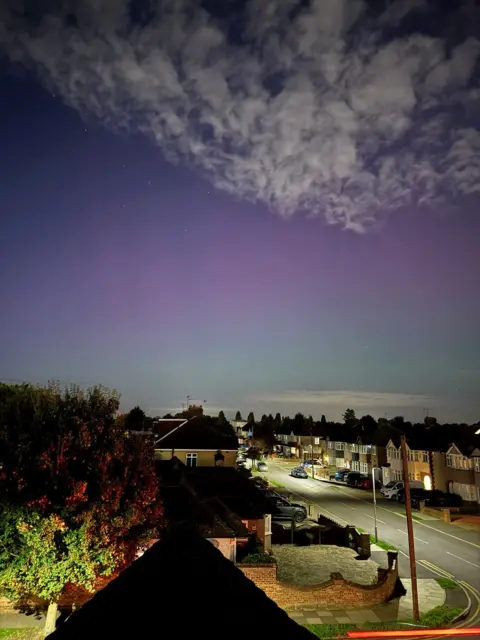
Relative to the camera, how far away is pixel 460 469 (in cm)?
5631

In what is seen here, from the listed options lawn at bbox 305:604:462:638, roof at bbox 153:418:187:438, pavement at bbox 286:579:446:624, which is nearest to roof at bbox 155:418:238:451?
roof at bbox 153:418:187:438

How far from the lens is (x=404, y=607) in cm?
2131

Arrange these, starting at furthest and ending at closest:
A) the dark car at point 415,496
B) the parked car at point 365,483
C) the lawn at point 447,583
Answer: the parked car at point 365,483
the dark car at point 415,496
the lawn at point 447,583


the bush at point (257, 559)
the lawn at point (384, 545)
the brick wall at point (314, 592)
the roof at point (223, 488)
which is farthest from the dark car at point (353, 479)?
the bush at point (257, 559)

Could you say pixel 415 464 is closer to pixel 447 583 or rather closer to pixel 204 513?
pixel 447 583

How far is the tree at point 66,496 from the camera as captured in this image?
16.5 m

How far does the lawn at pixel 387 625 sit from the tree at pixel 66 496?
7.79 meters

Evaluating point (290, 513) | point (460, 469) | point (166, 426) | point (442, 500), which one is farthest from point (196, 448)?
point (460, 469)

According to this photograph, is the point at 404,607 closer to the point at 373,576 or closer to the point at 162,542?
the point at 373,576

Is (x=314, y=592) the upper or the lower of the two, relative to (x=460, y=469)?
lower

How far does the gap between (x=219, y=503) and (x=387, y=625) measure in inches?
455

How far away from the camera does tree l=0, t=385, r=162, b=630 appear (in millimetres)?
16531

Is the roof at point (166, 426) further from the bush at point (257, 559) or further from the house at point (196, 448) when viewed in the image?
the bush at point (257, 559)

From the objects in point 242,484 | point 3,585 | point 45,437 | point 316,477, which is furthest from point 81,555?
point 316,477
